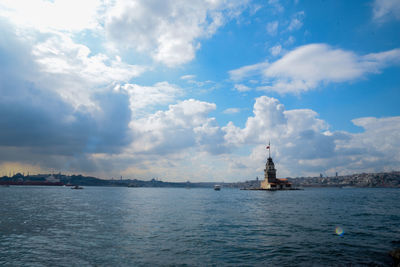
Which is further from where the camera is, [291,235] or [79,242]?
[291,235]

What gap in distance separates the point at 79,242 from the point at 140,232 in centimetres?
730

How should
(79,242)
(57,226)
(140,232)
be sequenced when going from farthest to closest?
(57,226) < (140,232) < (79,242)

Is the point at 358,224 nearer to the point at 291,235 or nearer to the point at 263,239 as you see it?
the point at 291,235

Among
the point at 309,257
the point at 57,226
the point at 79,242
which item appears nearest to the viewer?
the point at 309,257

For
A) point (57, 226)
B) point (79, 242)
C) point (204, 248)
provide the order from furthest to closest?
point (57, 226) < point (79, 242) < point (204, 248)

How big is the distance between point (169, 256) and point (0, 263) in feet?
42.6

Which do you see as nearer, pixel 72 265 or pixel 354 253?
pixel 72 265

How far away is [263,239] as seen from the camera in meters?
28.2

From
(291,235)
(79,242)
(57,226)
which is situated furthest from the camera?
(57,226)

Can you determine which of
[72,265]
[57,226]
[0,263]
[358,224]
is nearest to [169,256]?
[72,265]

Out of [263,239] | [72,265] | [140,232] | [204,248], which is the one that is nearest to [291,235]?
[263,239]

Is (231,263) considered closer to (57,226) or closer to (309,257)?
(309,257)

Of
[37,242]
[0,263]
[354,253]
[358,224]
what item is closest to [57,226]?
[37,242]

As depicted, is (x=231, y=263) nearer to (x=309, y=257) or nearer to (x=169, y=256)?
(x=169, y=256)
